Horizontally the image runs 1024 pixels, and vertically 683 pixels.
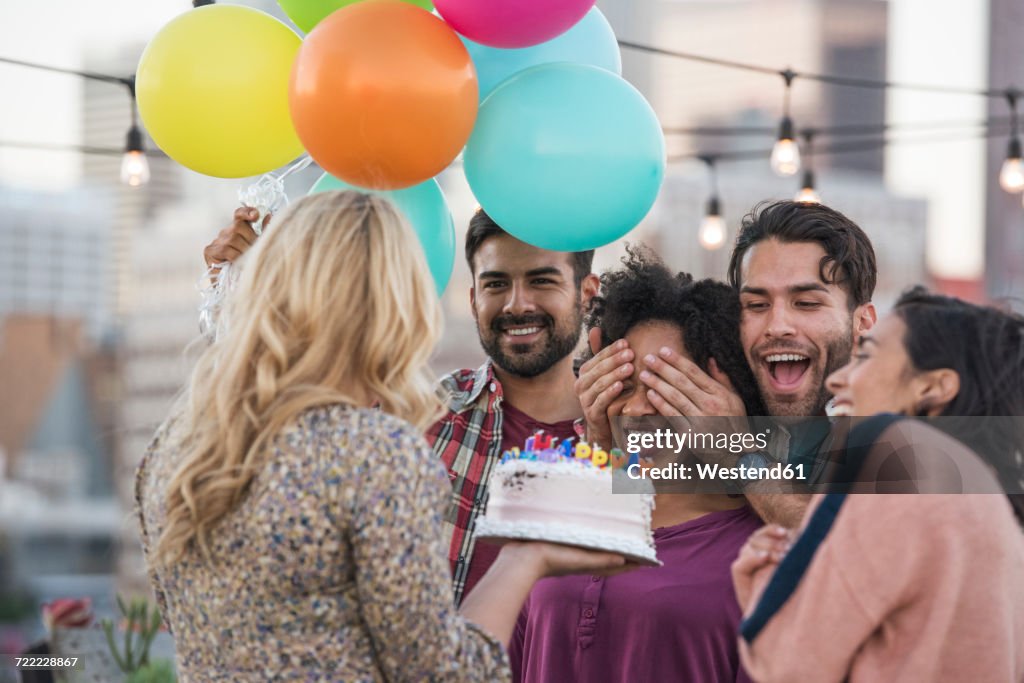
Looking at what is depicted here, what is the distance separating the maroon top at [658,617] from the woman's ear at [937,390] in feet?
2.75

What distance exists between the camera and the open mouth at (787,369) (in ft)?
10.6

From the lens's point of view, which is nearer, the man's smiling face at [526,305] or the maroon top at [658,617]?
the maroon top at [658,617]

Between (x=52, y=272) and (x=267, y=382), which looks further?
(x=52, y=272)

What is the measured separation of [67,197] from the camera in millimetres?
122062

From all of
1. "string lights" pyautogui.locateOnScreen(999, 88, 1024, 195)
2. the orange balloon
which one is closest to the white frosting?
the orange balloon

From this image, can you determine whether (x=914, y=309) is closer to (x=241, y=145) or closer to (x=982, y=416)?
(x=982, y=416)

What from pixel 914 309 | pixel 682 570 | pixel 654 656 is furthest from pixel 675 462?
pixel 914 309

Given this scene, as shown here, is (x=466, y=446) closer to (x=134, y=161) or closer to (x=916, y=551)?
(x=916, y=551)

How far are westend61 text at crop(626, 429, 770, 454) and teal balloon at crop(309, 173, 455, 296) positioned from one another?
29.2 inches

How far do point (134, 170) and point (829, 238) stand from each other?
5.89 meters

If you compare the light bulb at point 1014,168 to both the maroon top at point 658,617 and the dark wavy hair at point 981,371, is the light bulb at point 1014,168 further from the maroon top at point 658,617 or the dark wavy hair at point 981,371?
the dark wavy hair at point 981,371

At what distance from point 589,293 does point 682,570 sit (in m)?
1.47

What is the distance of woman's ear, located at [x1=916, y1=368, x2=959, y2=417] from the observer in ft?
Result: 7.83

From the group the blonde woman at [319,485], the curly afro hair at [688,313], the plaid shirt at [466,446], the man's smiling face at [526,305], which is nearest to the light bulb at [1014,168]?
the man's smiling face at [526,305]
